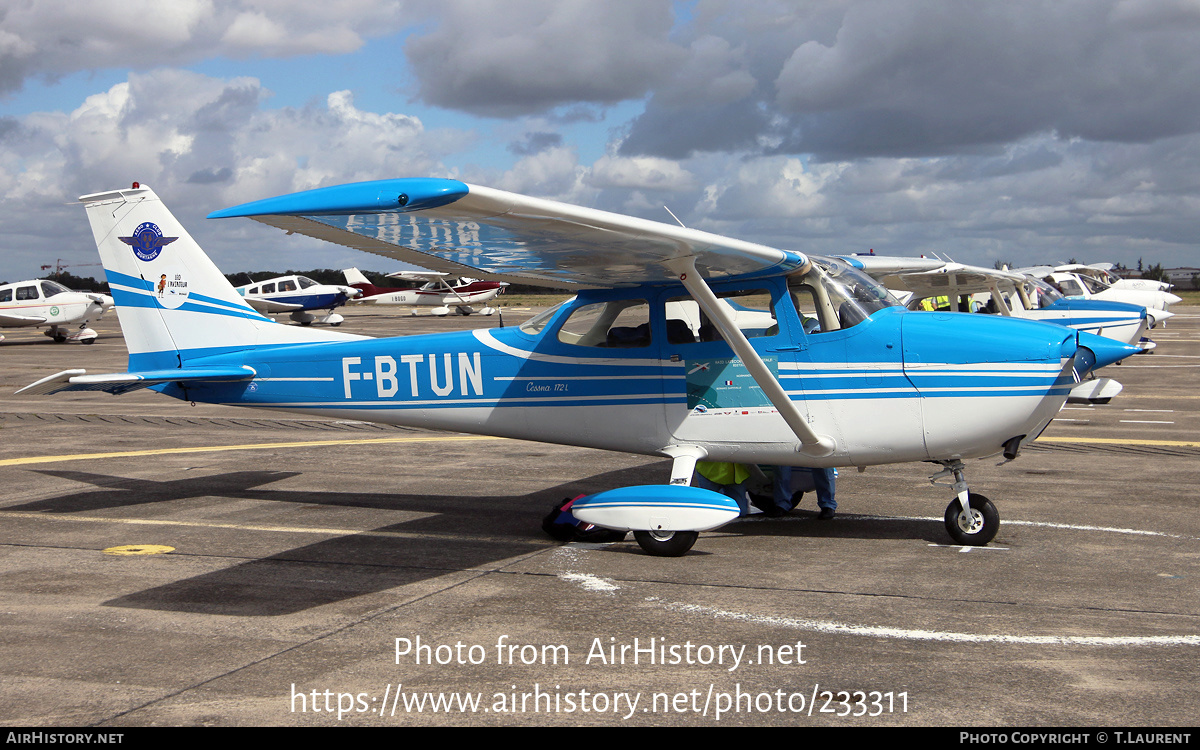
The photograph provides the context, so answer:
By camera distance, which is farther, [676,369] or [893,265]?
[893,265]

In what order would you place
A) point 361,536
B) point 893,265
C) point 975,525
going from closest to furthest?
point 975,525, point 361,536, point 893,265

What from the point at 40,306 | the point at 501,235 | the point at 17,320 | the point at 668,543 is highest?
the point at 40,306

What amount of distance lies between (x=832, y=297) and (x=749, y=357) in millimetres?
919

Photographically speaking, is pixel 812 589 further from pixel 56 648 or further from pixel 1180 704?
pixel 56 648

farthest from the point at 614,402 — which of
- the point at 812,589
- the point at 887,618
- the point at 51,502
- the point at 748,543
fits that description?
the point at 51,502

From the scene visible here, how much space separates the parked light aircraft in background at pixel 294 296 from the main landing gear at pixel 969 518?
141 feet

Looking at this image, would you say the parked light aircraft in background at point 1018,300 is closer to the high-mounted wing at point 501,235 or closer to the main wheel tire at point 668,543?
the high-mounted wing at point 501,235

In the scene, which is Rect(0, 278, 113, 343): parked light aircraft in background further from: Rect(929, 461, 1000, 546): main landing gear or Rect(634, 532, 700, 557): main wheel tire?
Rect(929, 461, 1000, 546): main landing gear

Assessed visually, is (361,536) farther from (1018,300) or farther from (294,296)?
(294,296)

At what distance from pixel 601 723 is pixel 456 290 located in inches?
2177

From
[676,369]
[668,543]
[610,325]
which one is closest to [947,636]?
[668,543]

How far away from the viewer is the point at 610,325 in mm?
7867

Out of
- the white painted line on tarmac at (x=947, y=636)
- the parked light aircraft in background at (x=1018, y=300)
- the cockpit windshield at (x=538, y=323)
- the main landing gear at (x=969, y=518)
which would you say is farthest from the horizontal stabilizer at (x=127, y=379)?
the parked light aircraft in background at (x=1018, y=300)

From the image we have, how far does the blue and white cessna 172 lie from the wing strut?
0.02 meters
